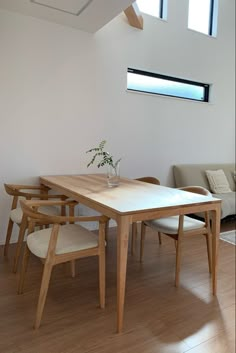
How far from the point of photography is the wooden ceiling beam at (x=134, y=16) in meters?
3.09

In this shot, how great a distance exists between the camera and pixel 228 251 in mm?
2787

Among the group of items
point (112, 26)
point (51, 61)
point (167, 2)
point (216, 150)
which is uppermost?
point (167, 2)

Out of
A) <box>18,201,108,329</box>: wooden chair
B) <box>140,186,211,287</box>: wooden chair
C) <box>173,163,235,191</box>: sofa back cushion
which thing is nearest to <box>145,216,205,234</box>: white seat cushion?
<box>140,186,211,287</box>: wooden chair

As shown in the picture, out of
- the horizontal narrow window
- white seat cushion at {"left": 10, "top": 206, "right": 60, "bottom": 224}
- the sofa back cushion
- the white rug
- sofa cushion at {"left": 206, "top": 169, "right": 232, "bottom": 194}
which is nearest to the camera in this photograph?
white seat cushion at {"left": 10, "top": 206, "right": 60, "bottom": 224}

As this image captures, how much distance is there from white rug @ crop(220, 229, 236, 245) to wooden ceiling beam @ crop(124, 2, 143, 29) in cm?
275

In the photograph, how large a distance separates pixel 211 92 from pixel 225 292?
3.17 meters

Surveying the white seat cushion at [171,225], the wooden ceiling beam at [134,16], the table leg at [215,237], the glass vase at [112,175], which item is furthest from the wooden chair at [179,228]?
the wooden ceiling beam at [134,16]

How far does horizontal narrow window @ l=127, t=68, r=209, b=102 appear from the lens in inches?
137

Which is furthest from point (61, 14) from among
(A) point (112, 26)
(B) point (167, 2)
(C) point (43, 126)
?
(B) point (167, 2)

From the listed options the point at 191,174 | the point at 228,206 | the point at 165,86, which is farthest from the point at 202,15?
the point at 228,206

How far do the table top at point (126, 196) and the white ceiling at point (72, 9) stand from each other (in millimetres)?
1549

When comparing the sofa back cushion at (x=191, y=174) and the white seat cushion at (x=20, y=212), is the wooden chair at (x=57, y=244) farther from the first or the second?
the sofa back cushion at (x=191, y=174)

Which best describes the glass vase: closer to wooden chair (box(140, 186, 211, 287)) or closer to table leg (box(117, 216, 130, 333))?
wooden chair (box(140, 186, 211, 287))

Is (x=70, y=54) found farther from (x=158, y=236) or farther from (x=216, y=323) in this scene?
(x=216, y=323)
